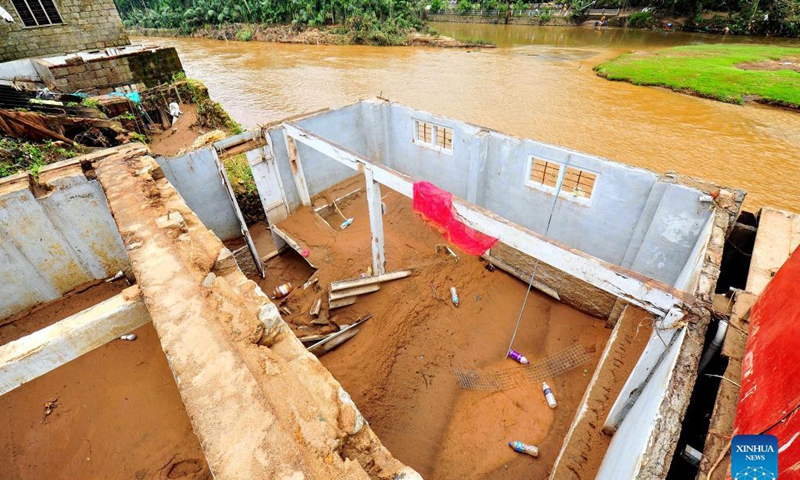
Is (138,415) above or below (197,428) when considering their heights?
below

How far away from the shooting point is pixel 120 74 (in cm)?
1434

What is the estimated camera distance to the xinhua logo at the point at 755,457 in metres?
1.75

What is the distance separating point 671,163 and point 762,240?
36.0 feet

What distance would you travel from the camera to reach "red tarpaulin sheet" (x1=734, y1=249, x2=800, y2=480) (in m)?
1.71

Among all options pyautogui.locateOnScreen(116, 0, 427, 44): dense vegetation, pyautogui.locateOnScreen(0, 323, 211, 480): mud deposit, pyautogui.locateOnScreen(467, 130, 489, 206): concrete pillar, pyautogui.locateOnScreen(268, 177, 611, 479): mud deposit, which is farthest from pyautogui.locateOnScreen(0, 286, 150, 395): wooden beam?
pyautogui.locateOnScreen(116, 0, 427, 44): dense vegetation

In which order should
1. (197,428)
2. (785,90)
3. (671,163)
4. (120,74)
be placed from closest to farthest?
(197,428)
(671,163)
(120,74)
(785,90)

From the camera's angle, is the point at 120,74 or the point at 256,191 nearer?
the point at 256,191

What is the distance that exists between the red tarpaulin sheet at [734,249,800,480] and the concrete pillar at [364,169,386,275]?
17.3ft

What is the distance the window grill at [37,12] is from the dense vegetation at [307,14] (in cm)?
2601

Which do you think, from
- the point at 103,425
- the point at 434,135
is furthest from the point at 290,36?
the point at 103,425

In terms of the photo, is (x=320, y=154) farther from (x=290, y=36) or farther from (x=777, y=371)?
(x=290, y=36)

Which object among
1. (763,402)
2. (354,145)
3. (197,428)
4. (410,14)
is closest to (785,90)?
(354,145)

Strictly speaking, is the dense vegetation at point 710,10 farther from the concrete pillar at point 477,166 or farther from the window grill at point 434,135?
the concrete pillar at point 477,166

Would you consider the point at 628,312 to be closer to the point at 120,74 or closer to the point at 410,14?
the point at 120,74
